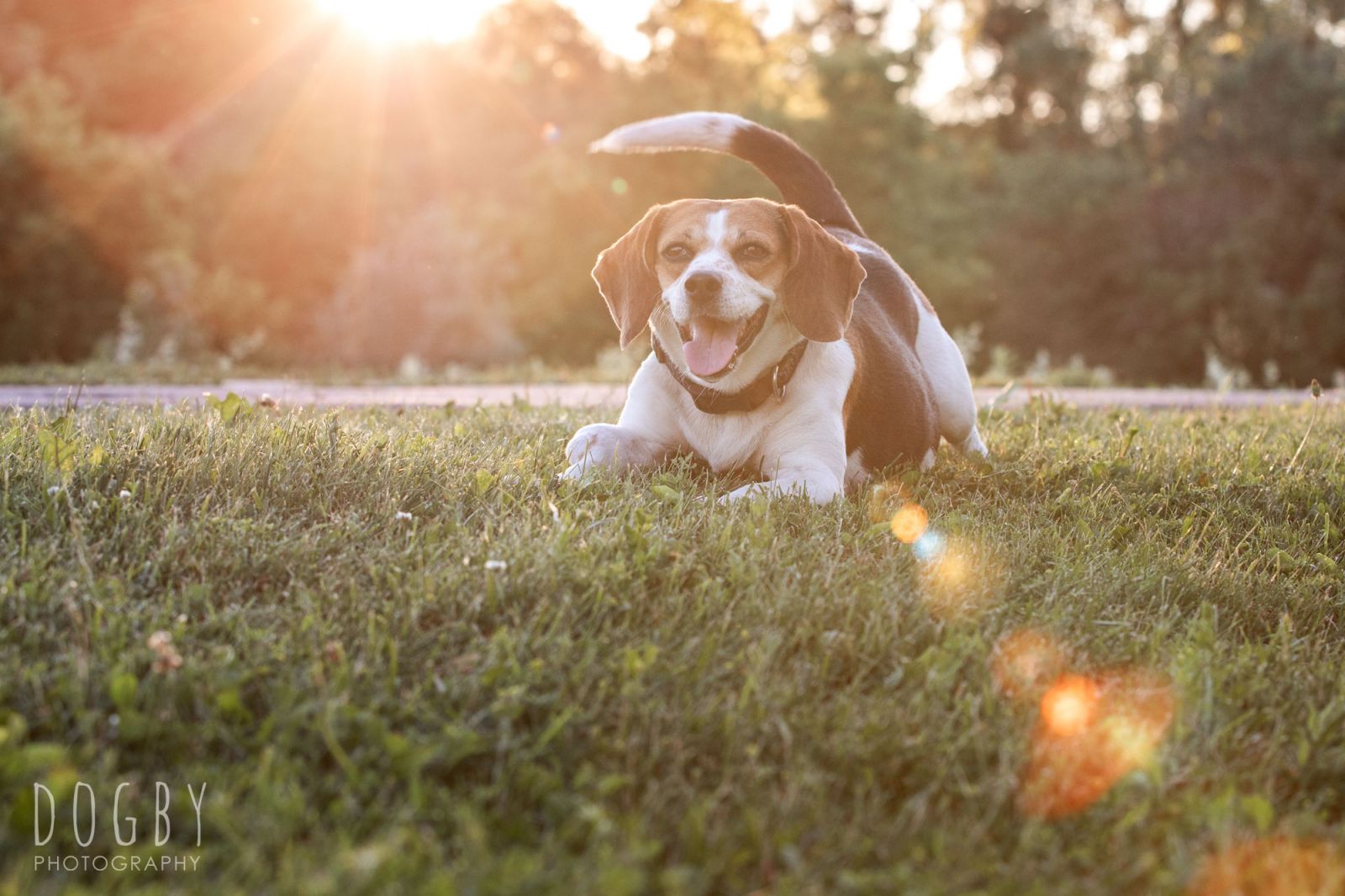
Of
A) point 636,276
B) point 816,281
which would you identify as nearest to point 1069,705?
point 816,281

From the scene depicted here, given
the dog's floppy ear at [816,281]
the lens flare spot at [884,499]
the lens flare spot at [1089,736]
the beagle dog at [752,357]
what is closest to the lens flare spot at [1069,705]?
the lens flare spot at [1089,736]

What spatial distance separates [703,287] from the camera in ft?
12.5

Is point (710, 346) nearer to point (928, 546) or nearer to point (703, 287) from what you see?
point (703, 287)

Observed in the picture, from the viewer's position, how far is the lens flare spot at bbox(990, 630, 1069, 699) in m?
2.41

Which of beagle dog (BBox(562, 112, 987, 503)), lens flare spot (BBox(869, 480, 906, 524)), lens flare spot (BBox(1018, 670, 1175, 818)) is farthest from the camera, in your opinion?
beagle dog (BBox(562, 112, 987, 503))

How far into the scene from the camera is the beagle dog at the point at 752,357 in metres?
3.91

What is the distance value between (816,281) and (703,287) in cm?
48

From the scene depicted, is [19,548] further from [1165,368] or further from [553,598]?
[1165,368]

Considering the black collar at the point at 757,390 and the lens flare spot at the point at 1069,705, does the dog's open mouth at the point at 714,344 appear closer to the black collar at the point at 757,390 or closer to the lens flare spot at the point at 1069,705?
the black collar at the point at 757,390

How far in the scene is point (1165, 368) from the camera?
1030 inches

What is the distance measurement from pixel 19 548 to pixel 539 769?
1.44m

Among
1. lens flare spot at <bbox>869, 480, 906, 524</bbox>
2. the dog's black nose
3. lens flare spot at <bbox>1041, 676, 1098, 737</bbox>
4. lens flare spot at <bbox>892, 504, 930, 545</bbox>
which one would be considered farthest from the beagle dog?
lens flare spot at <bbox>1041, 676, 1098, 737</bbox>

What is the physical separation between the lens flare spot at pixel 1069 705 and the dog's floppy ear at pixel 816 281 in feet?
5.86

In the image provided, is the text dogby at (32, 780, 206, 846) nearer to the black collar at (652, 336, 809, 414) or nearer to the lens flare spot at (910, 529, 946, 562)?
the lens flare spot at (910, 529, 946, 562)
